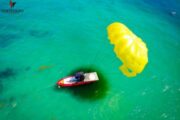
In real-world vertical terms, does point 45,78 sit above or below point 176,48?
below

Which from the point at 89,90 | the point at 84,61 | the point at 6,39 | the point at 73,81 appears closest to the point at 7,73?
the point at 6,39

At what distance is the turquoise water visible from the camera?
23.1 meters

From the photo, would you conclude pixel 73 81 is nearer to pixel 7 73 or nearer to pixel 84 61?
pixel 84 61

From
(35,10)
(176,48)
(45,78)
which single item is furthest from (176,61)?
(35,10)

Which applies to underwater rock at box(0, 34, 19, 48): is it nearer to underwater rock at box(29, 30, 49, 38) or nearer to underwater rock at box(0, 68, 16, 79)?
underwater rock at box(29, 30, 49, 38)

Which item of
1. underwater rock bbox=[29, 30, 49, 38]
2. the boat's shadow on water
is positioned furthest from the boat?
underwater rock bbox=[29, 30, 49, 38]

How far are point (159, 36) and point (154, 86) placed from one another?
11.1 m

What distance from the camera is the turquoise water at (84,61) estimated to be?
23062 mm

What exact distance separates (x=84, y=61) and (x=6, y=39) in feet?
39.0

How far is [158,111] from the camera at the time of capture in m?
23.4

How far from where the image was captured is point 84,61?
28.9 metres

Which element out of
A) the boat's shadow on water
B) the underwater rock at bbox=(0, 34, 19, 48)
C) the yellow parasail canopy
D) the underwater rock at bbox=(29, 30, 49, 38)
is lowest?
the boat's shadow on water

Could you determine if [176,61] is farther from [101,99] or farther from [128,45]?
[101,99]

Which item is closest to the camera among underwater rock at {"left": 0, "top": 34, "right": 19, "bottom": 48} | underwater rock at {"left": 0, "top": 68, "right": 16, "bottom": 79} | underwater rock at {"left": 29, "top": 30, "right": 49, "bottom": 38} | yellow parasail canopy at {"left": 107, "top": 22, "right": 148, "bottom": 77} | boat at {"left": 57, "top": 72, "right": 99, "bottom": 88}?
boat at {"left": 57, "top": 72, "right": 99, "bottom": 88}
